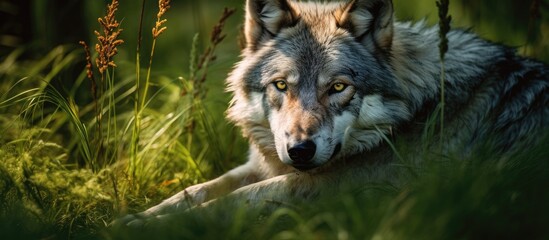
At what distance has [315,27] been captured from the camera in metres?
4.32

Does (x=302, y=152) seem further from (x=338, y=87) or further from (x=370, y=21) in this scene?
(x=370, y=21)

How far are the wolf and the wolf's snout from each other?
10 cm

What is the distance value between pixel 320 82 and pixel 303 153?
0.57 metres

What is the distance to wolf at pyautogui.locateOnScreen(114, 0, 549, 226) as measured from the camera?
3.99 m

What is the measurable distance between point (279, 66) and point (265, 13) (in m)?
0.47

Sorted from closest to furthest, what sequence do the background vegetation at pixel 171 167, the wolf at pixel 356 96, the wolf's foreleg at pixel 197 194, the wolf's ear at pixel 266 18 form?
the background vegetation at pixel 171 167, the wolf's foreleg at pixel 197 194, the wolf at pixel 356 96, the wolf's ear at pixel 266 18

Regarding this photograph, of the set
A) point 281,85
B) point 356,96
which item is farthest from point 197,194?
point 356,96

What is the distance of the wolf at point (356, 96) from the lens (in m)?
3.99

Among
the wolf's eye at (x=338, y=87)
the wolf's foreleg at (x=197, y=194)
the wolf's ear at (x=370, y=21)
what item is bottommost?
the wolf's foreleg at (x=197, y=194)

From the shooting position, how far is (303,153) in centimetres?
365

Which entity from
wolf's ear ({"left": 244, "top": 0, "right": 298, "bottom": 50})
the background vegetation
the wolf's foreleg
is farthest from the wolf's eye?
the wolf's foreleg

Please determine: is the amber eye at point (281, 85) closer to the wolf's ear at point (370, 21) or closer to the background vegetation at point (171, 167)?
the wolf's ear at point (370, 21)

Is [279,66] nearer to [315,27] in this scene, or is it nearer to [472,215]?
[315,27]

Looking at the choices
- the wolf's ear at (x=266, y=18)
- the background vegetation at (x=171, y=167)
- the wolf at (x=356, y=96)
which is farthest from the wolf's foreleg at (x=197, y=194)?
the wolf's ear at (x=266, y=18)
